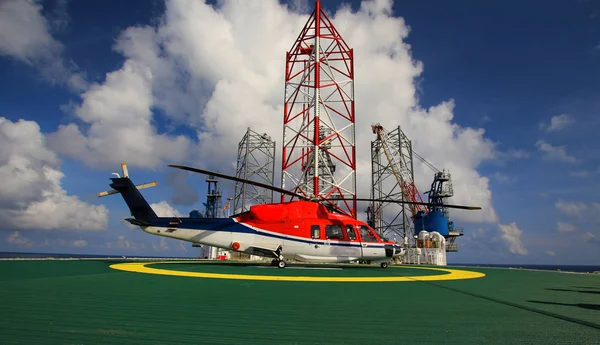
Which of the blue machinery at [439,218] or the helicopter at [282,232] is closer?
the helicopter at [282,232]

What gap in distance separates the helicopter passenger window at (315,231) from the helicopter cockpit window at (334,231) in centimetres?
45

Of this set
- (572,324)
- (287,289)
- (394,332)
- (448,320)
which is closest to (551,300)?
(572,324)

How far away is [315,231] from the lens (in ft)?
59.0

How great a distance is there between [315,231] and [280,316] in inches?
499

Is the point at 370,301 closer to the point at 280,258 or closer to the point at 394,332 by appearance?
the point at 394,332

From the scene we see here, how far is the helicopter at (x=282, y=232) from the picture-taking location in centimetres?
1786

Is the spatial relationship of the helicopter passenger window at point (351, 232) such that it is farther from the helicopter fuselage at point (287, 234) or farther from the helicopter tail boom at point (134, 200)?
the helicopter tail boom at point (134, 200)

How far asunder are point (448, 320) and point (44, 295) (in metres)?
8.16

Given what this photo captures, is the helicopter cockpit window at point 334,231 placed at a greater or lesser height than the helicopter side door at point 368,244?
greater

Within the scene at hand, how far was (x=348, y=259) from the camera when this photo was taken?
18016 mm

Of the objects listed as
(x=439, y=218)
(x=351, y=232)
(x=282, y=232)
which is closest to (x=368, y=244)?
(x=351, y=232)

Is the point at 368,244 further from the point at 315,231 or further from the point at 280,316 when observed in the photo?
the point at 280,316

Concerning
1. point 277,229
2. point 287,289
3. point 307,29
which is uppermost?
point 307,29

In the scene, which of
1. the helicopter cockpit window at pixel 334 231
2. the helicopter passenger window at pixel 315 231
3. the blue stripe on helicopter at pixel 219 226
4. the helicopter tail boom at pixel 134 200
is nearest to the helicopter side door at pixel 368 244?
the blue stripe on helicopter at pixel 219 226
